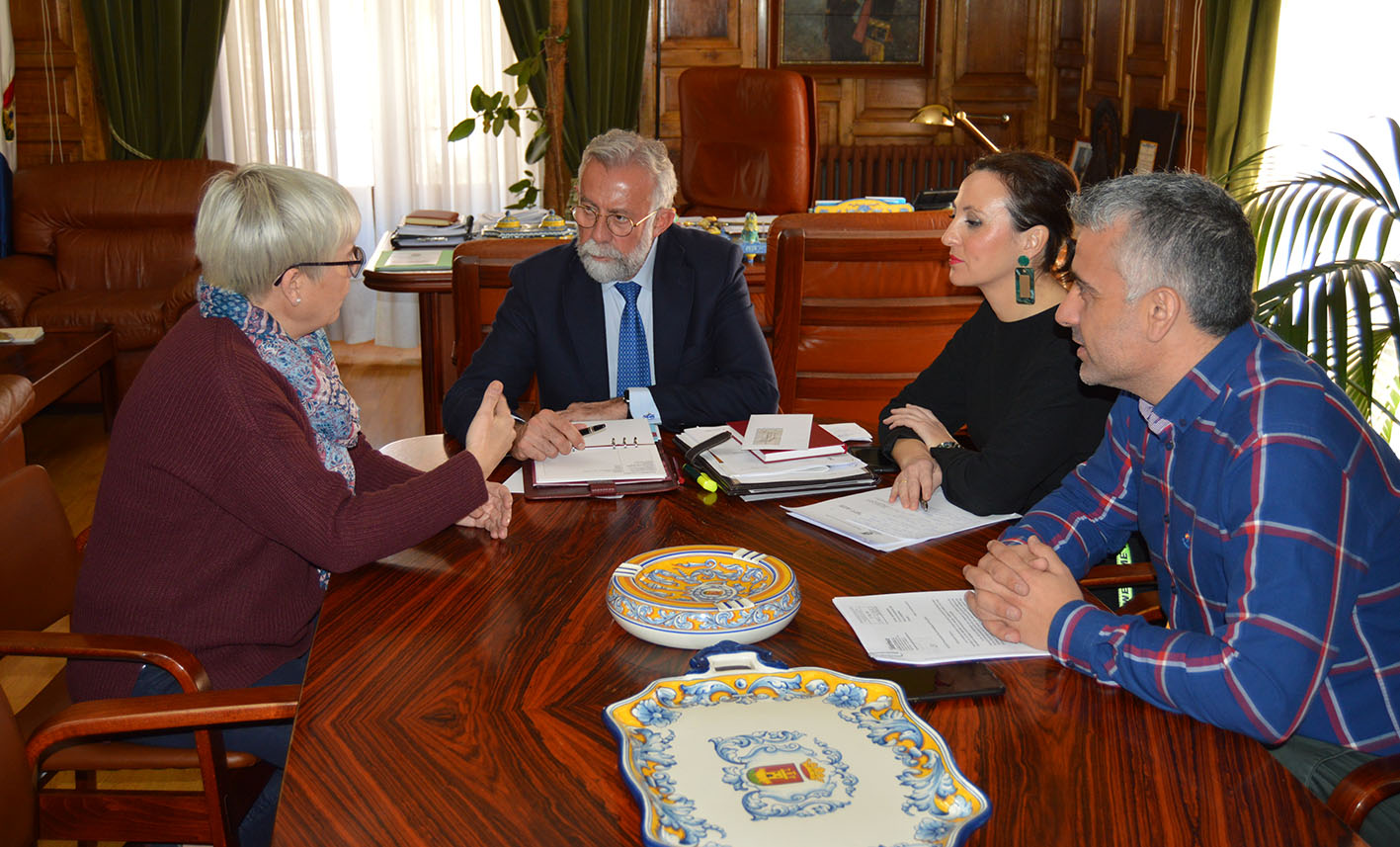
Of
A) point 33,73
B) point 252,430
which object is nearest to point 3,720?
point 252,430

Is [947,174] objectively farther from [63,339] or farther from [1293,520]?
[1293,520]

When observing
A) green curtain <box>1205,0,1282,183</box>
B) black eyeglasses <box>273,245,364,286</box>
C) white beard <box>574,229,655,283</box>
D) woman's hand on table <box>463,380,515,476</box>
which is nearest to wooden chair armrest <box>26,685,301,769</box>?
woman's hand on table <box>463,380,515,476</box>

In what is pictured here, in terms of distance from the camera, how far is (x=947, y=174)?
6527 mm

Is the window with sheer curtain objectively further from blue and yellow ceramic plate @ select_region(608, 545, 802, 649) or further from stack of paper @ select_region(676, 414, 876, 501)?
blue and yellow ceramic plate @ select_region(608, 545, 802, 649)

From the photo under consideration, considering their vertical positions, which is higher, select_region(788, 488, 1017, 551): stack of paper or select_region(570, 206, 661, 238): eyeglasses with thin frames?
select_region(570, 206, 661, 238): eyeglasses with thin frames

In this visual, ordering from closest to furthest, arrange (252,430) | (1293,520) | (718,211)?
(1293,520) → (252,430) → (718,211)

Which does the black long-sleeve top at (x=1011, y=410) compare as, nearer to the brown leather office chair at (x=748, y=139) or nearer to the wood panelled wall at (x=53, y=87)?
the brown leather office chair at (x=748, y=139)

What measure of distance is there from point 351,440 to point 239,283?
1.20 feet

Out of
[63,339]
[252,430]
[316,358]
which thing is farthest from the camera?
[63,339]

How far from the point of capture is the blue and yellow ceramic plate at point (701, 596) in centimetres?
146

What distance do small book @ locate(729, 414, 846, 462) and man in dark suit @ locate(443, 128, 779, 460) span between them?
1.22 feet

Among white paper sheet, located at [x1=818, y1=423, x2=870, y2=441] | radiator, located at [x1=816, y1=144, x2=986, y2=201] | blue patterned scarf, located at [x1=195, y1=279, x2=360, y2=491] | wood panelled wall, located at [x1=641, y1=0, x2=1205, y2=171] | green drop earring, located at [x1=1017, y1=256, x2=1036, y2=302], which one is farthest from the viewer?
radiator, located at [x1=816, y1=144, x2=986, y2=201]

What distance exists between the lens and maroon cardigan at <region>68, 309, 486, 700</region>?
1690 millimetres

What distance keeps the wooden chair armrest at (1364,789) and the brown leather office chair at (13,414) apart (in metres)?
3.52
